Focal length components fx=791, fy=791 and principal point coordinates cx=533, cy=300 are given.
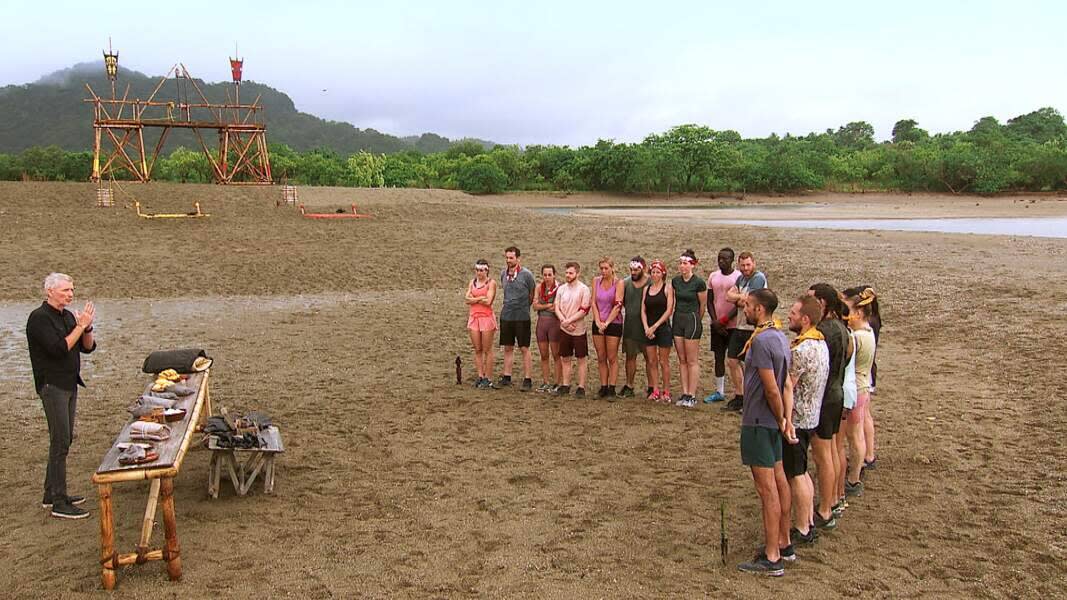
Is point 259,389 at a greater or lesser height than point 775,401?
lesser

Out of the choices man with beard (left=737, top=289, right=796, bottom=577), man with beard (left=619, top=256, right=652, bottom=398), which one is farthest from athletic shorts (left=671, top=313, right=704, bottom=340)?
man with beard (left=737, top=289, right=796, bottom=577)

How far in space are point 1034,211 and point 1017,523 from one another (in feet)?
135

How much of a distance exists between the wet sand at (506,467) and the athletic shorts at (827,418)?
74 cm

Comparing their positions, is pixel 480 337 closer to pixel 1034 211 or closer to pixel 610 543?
pixel 610 543

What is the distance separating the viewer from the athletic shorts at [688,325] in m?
8.39

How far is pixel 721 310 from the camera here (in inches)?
334

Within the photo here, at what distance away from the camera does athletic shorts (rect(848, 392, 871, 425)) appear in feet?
19.7

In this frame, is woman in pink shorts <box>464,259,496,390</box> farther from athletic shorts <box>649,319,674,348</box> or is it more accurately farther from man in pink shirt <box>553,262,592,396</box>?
athletic shorts <box>649,319,674,348</box>

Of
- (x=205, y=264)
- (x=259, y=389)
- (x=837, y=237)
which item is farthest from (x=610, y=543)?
(x=837, y=237)

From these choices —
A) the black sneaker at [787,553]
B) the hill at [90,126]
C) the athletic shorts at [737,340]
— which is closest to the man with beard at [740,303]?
the athletic shorts at [737,340]

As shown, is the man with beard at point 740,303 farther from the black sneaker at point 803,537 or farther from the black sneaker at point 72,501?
the black sneaker at point 72,501

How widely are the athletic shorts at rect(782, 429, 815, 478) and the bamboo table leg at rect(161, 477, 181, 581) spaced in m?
3.81

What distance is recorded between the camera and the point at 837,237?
2289 centimetres

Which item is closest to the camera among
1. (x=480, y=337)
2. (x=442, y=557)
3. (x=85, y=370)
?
(x=442, y=557)
